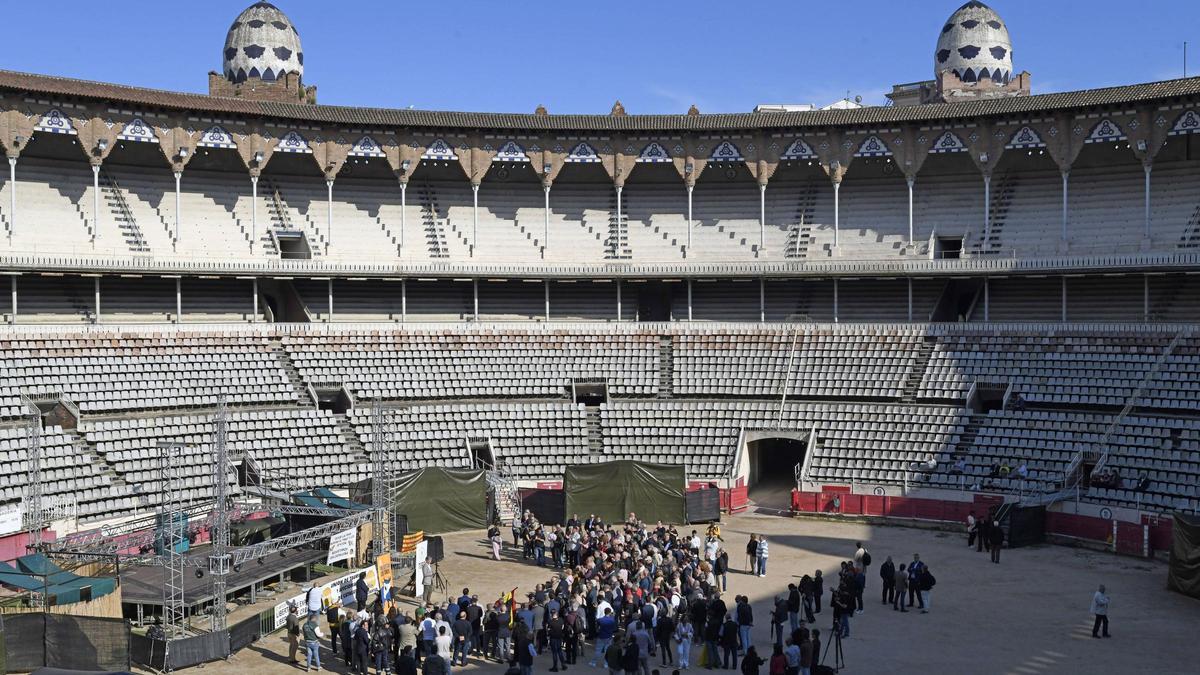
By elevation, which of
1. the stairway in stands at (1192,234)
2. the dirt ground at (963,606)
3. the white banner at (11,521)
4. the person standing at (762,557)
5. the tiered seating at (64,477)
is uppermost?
the stairway in stands at (1192,234)

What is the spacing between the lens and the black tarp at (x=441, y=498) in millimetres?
39625

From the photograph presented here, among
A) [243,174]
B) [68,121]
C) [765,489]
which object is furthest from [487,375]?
[68,121]

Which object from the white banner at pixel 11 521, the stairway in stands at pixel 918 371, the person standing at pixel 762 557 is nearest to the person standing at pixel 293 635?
the white banner at pixel 11 521

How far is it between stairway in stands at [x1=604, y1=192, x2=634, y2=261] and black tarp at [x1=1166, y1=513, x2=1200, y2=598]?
99.0ft

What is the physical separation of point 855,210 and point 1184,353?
17435 mm

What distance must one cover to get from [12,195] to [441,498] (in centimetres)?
2204

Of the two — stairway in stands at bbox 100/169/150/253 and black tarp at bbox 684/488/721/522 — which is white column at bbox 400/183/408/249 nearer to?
stairway in stands at bbox 100/169/150/253

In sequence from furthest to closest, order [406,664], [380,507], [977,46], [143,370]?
[977,46]
[143,370]
[380,507]
[406,664]

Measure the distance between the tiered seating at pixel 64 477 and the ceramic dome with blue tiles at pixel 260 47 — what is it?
97.8 feet

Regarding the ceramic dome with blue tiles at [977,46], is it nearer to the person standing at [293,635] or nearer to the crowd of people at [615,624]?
the crowd of people at [615,624]

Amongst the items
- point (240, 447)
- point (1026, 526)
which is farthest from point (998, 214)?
point (240, 447)

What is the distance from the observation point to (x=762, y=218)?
54.6m

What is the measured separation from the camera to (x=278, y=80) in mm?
62750

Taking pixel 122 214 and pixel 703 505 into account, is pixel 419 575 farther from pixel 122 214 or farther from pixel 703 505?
pixel 122 214
